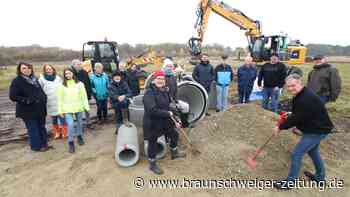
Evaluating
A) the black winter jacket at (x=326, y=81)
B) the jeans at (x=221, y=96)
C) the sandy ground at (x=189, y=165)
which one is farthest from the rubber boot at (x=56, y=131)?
the black winter jacket at (x=326, y=81)

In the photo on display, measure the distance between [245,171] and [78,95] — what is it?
3130mm

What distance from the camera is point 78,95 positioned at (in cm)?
460

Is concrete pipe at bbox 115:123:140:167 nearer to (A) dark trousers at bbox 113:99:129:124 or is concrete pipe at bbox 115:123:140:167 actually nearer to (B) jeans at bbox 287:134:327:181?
(A) dark trousers at bbox 113:99:129:124

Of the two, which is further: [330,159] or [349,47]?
[349,47]

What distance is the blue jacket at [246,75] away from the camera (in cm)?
624

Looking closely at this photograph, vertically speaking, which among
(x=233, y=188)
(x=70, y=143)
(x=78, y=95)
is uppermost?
(x=78, y=95)

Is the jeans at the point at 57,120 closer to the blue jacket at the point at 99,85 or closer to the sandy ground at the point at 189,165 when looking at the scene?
the sandy ground at the point at 189,165

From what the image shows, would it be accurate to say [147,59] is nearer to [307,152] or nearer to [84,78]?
[84,78]

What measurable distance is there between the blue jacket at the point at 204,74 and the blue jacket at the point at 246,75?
720 millimetres

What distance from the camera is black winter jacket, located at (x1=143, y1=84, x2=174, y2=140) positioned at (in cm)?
357

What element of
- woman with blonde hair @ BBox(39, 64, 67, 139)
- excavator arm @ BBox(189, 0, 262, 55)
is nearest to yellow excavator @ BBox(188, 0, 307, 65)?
excavator arm @ BBox(189, 0, 262, 55)

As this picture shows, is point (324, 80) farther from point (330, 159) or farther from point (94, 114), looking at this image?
point (94, 114)

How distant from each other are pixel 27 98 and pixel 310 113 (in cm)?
426

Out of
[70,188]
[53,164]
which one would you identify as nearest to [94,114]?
[53,164]
